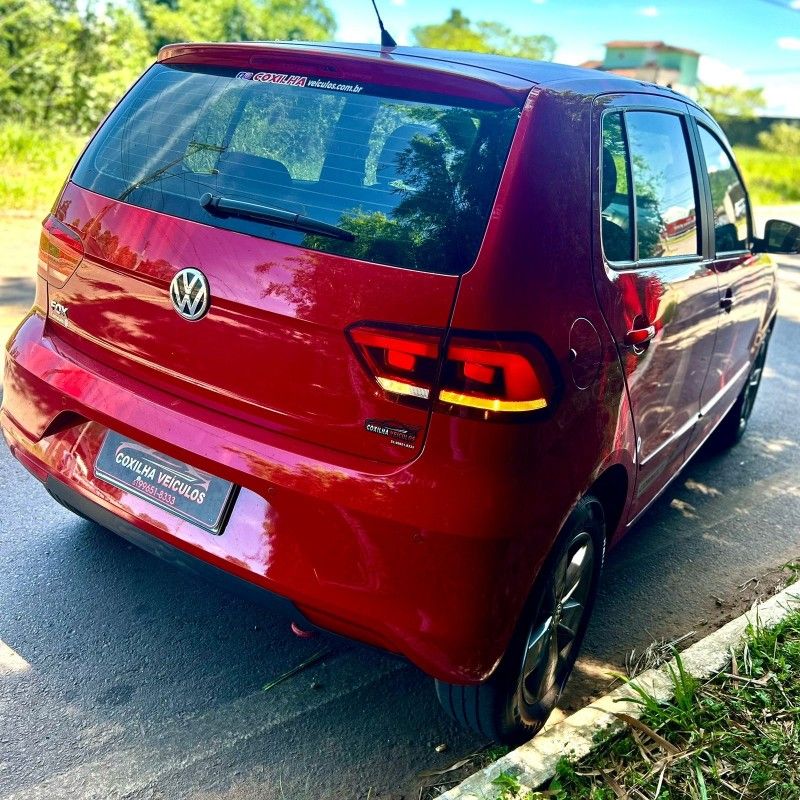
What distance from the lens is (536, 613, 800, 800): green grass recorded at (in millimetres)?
2496

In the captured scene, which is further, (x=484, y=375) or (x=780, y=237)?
(x=780, y=237)

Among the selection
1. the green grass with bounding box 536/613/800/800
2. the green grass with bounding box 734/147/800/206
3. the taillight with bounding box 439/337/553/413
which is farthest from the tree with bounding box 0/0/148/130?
the green grass with bounding box 734/147/800/206

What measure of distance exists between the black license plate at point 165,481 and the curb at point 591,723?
944 mm

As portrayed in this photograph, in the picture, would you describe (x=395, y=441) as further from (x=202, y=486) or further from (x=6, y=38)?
(x=6, y=38)

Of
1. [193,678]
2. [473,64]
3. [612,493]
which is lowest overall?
[193,678]

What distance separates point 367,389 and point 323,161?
68 centimetres

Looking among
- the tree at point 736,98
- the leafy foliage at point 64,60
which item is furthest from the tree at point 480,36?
the leafy foliage at point 64,60

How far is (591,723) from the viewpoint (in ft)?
8.80

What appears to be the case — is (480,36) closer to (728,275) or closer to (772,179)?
(772,179)

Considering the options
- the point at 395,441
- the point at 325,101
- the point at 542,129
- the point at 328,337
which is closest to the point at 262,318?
the point at 328,337

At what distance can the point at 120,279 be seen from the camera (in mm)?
2559

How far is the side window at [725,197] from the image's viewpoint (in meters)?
3.99

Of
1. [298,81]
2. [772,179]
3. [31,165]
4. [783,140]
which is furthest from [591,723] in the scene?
[783,140]

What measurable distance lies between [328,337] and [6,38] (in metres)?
14.0
